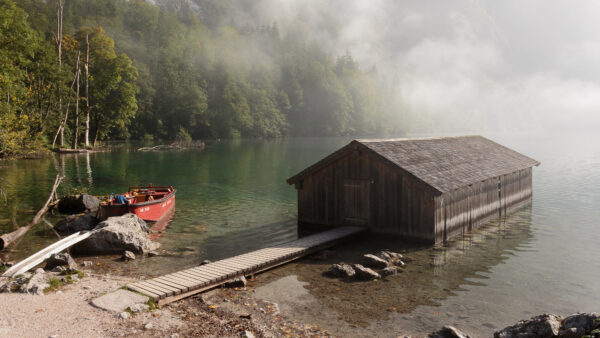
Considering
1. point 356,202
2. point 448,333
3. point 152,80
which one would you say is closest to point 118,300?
point 448,333

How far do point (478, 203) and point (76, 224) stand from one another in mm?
23347

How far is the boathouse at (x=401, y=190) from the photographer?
22.2 meters

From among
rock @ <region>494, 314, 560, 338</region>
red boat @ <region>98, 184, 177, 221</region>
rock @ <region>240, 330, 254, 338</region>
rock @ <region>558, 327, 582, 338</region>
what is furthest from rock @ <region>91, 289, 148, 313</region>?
red boat @ <region>98, 184, 177, 221</region>

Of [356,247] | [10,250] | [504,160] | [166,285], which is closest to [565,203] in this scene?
[504,160]

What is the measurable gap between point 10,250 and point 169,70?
11069 centimetres

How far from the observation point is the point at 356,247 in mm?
22016

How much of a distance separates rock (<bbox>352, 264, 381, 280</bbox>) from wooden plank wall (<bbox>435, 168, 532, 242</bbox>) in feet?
19.4

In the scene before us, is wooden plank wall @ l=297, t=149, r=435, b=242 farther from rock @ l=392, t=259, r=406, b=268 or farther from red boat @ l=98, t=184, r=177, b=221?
red boat @ l=98, t=184, r=177, b=221

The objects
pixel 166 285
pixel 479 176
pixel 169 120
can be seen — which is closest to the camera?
pixel 166 285

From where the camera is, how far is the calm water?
1451 centimetres

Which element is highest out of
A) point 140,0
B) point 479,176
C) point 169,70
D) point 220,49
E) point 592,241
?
point 140,0

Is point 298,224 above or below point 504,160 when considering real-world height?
below

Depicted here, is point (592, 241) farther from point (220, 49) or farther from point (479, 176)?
point (220, 49)

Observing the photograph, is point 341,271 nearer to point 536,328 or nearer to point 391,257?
point 391,257
